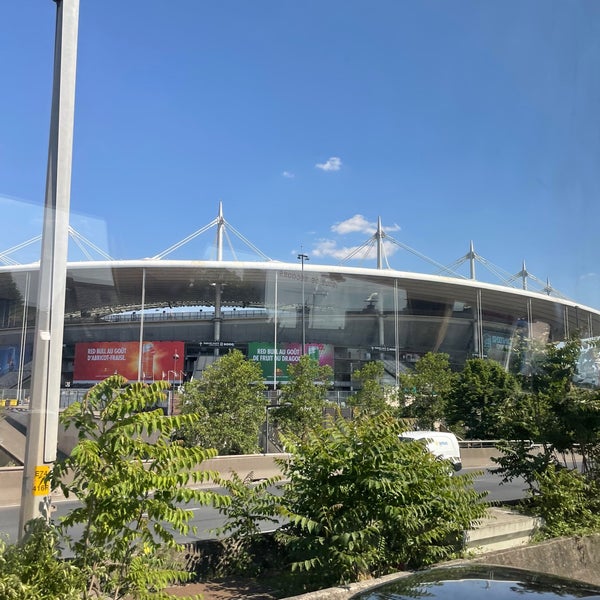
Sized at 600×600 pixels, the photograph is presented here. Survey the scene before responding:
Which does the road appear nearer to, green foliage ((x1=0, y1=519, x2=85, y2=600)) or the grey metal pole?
the grey metal pole

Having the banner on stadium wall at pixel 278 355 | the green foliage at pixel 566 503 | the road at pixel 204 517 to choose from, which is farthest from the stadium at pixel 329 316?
the green foliage at pixel 566 503

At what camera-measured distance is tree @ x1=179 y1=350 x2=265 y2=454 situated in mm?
23391

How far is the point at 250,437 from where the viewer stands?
956 inches

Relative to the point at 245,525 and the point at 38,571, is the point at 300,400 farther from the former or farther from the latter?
the point at 38,571

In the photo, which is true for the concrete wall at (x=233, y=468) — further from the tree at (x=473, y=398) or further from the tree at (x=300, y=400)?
the tree at (x=473, y=398)

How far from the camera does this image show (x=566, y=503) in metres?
7.43

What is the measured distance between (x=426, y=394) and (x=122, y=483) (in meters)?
38.3

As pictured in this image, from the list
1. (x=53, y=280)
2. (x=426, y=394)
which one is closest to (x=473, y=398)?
(x=426, y=394)

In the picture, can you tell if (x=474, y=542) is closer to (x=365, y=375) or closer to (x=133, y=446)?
(x=133, y=446)

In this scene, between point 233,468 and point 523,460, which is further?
point 233,468

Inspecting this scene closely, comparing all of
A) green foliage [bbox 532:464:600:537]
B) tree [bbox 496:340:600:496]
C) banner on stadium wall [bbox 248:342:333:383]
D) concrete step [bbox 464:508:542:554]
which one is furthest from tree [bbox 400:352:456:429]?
concrete step [bbox 464:508:542:554]

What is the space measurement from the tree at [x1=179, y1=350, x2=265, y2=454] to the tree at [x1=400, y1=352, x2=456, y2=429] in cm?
1670

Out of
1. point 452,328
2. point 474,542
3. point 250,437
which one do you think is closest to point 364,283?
point 452,328

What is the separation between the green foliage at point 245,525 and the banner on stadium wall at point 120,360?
4.90 meters
